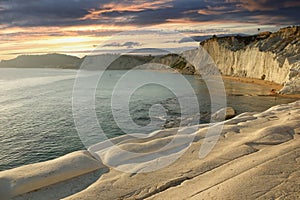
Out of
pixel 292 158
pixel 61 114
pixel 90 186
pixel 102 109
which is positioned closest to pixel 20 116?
pixel 61 114

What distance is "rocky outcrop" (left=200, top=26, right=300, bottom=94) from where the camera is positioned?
58.5 meters

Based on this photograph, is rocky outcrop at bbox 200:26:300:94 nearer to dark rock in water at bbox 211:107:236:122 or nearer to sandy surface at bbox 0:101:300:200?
dark rock in water at bbox 211:107:236:122

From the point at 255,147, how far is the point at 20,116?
30000 mm

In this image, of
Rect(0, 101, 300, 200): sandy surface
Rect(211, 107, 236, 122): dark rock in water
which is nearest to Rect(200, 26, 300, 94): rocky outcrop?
Rect(211, 107, 236, 122): dark rock in water

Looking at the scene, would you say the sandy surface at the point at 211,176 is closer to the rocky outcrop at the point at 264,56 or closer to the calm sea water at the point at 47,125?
the calm sea water at the point at 47,125

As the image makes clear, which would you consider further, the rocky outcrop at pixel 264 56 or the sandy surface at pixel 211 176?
the rocky outcrop at pixel 264 56

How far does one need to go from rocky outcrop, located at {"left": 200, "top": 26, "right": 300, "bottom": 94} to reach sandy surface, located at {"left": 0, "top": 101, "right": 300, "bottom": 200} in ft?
133

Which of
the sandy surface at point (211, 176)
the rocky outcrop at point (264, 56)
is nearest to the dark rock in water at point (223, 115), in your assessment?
the sandy surface at point (211, 176)

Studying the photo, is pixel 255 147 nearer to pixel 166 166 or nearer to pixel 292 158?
pixel 292 158

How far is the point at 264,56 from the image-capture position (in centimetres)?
7456

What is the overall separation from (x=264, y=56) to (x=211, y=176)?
70.5m

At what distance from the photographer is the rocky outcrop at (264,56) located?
58469mm

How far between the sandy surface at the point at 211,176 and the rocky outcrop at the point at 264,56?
4063 centimetres

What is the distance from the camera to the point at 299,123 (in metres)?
17.6
